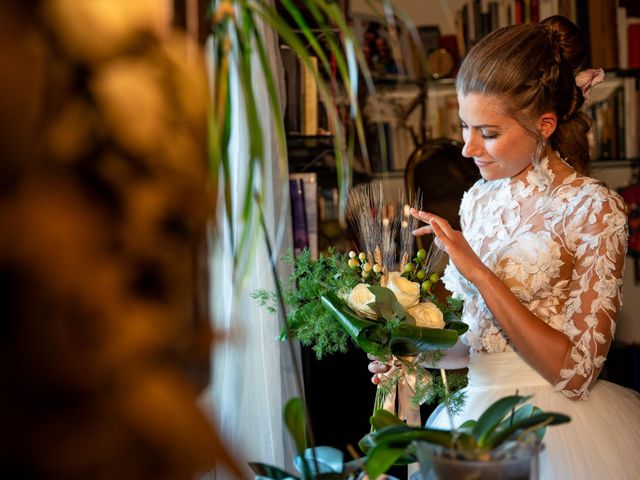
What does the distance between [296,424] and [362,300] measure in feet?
2.30

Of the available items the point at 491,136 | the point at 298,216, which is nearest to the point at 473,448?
the point at 491,136

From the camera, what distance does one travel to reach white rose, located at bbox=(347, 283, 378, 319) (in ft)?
5.22

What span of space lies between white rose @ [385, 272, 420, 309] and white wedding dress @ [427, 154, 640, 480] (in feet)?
1.22

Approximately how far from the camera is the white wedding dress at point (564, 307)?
1831mm

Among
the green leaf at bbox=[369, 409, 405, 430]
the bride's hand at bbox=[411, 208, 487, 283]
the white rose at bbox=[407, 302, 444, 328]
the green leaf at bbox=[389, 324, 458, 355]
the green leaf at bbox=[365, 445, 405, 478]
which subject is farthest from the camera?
the bride's hand at bbox=[411, 208, 487, 283]

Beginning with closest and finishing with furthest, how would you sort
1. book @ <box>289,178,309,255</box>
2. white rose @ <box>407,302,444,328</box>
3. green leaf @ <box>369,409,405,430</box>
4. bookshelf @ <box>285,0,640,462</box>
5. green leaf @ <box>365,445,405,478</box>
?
green leaf @ <box>365,445,405,478</box> → green leaf @ <box>369,409,405,430</box> → white rose @ <box>407,302,444,328</box> → book @ <box>289,178,309,255</box> → bookshelf @ <box>285,0,640,462</box>

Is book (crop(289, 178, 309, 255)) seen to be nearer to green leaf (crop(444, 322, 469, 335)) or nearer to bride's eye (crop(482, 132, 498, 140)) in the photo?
bride's eye (crop(482, 132, 498, 140))

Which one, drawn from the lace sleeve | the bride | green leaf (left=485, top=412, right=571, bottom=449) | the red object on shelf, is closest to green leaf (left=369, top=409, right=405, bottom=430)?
green leaf (left=485, top=412, right=571, bottom=449)

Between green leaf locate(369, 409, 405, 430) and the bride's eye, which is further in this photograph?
the bride's eye

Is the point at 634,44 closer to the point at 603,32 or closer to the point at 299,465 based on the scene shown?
the point at 603,32

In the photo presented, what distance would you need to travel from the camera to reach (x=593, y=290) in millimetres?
1842

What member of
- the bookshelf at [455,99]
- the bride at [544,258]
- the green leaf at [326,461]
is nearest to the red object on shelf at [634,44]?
the bookshelf at [455,99]

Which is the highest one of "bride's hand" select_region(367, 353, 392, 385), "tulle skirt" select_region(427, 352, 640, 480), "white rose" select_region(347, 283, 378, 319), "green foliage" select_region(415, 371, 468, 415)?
"white rose" select_region(347, 283, 378, 319)

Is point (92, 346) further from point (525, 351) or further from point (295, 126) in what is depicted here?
point (295, 126)
